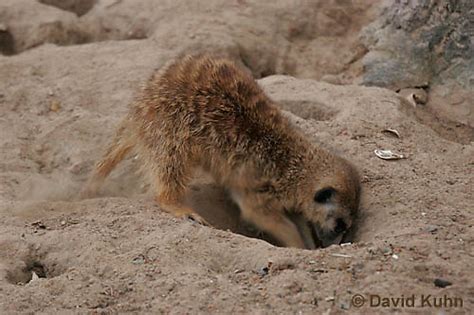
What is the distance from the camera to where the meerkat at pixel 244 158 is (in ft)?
13.5

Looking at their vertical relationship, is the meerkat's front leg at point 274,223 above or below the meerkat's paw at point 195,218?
below

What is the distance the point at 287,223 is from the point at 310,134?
27.7 inches

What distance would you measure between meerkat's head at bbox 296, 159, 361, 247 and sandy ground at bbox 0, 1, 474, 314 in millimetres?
93

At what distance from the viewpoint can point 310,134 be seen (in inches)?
185

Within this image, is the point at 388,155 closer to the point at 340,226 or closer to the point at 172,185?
the point at 340,226

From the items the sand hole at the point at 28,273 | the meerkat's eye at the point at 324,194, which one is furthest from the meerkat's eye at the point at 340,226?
the sand hole at the point at 28,273

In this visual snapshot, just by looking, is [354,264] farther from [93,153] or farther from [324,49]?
[324,49]

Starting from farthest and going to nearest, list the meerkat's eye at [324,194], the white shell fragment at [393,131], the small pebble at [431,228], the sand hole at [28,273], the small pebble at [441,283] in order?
1. the white shell fragment at [393,131]
2. the meerkat's eye at [324,194]
3. the small pebble at [431,228]
4. the sand hole at [28,273]
5. the small pebble at [441,283]

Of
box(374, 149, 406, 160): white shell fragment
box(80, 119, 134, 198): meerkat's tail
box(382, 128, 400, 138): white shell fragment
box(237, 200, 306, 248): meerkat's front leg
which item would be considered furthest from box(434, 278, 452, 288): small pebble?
box(80, 119, 134, 198): meerkat's tail

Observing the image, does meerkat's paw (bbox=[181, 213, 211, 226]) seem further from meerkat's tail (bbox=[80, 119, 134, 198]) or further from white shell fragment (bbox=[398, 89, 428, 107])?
white shell fragment (bbox=[398, 89, 428, 107])

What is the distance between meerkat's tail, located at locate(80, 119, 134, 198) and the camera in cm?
448

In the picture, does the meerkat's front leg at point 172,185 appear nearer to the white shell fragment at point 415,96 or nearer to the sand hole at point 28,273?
the sand hole at point 28,273

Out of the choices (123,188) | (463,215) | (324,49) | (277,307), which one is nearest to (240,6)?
(324,49)

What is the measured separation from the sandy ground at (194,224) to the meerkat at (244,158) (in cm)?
19
